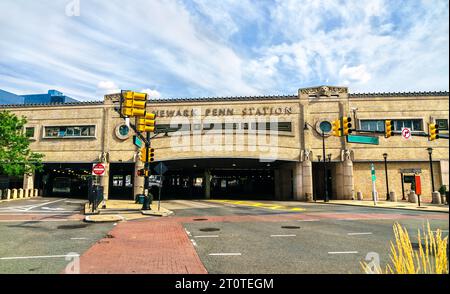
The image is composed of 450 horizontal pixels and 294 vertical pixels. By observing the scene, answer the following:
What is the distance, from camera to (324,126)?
3509cm

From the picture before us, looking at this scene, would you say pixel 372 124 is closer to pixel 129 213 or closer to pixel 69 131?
pixel 129 213

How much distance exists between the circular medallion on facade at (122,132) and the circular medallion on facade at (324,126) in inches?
907

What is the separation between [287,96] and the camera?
3566 cm

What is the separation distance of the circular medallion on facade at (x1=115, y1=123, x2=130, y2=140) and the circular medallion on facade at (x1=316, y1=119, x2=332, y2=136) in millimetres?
23039

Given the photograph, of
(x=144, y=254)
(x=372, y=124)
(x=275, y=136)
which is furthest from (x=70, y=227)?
(x=372, y=124)

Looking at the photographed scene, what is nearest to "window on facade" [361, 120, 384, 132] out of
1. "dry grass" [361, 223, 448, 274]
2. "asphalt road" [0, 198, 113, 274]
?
"asphalt road" [0, 198, 113, 274]

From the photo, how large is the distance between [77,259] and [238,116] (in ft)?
96.1

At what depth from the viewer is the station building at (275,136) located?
110 ft

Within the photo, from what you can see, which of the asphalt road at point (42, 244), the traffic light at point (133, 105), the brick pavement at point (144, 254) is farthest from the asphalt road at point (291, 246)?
the traffic light at point (133, 105)

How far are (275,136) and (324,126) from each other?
20.2ft

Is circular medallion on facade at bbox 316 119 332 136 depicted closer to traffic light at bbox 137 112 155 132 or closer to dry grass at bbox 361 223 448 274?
traffic light at bbox 137 112 155 132

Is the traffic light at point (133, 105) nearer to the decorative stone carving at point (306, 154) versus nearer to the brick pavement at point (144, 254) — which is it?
the brick pavement at point (144, 254)

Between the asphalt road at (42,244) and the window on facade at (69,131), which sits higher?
the window on facade at (69,131)
